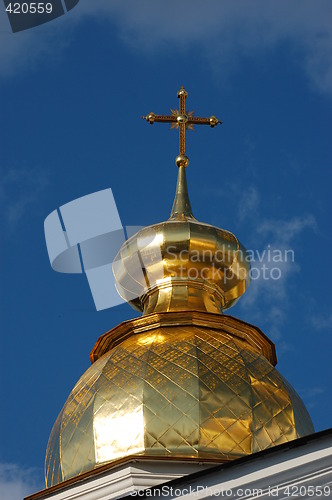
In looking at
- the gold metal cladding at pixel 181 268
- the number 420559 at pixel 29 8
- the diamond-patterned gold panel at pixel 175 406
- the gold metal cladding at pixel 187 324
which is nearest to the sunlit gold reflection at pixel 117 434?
the diamond-patterned gold panel at pixel 175 406

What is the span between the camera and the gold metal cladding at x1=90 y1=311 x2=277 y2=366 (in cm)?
1708

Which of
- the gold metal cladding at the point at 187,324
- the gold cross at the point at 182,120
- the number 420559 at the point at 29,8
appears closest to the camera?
the number 420559 at the point at 29,8

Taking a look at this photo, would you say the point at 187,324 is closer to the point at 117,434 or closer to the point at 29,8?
the point at 117,434

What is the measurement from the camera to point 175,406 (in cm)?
1528

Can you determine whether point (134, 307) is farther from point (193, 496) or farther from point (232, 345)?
point (193, 496)

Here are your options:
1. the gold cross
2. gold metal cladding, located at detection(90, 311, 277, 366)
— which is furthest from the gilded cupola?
the gold cross

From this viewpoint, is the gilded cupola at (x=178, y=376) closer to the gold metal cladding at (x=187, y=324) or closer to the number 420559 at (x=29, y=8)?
the gold metal cladding at (x=187, y=324)

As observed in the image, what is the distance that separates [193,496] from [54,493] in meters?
5.46

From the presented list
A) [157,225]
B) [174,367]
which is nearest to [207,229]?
[157,225]

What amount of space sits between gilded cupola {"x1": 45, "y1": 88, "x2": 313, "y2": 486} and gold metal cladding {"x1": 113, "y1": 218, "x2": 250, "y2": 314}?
0.04 ft

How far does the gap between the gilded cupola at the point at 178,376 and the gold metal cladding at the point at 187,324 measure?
0.04ft

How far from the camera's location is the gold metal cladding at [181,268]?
18.1 m

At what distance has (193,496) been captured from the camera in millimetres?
9945

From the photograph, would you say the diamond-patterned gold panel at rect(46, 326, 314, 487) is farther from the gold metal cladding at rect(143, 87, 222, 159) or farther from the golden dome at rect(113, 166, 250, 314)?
the gold metal cladding at rect(143, 87, 222, 159)
